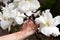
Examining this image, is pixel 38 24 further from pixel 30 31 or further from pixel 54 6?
pixel 54 6

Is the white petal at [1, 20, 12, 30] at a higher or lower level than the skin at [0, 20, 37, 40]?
higher

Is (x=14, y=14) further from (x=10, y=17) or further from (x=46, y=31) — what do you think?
(x=46, y=31)

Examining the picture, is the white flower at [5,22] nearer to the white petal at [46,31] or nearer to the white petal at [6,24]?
the white petal at [6,24]

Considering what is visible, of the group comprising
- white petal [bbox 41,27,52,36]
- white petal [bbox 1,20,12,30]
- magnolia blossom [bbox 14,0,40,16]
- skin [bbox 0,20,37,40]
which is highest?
magnolia blossom [bbox 14,0,40,16]

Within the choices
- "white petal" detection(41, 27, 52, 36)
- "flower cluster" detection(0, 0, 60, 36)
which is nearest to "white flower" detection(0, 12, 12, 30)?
"flower cluster" detection(0, 0, 60, 36)

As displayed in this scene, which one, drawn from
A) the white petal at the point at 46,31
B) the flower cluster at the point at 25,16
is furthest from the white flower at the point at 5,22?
the white petal at the point at 46,31

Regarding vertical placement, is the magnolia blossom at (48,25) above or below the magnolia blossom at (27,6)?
below

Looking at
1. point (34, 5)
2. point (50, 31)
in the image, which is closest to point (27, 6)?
point (34, 5)

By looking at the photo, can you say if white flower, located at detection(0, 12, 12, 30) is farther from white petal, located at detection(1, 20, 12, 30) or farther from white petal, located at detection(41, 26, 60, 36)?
white petal, located at detection(41, 26, 60, 36)
